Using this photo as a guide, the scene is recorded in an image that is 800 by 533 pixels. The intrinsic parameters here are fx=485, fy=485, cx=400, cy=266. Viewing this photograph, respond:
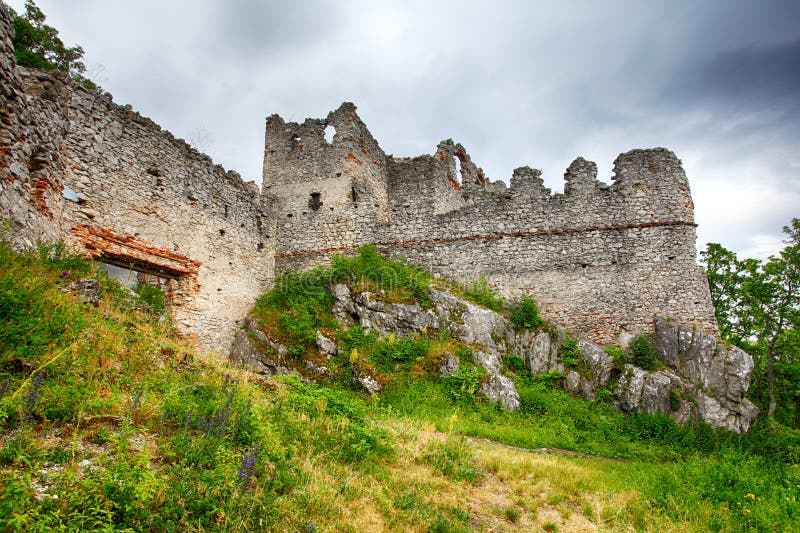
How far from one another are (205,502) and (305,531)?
34.6 inches

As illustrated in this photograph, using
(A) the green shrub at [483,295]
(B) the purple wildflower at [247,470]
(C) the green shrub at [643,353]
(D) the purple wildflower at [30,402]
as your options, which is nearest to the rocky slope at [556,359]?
(C) the green shrub at [643,353]

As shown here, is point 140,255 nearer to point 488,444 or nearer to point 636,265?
point 488,444

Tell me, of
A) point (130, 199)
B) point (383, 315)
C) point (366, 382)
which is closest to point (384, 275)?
point (383, 315)

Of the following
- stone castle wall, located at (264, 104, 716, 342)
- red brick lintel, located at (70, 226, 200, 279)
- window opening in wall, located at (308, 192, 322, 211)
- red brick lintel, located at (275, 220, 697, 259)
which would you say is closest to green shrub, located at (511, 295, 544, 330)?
stone castle wall, located at (264, 104, 716, 342)

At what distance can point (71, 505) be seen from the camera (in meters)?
3.27

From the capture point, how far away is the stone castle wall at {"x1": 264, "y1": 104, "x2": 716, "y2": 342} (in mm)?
14000

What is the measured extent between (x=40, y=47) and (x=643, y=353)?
73.6 ft

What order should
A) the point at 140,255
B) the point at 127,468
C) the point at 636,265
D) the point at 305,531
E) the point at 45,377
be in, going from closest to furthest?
the point at 127,468 → the point at 305,531 → the point at 45,377 → the point at 140,255 → the point at 636,265

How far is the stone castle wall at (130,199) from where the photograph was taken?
26.1 ft

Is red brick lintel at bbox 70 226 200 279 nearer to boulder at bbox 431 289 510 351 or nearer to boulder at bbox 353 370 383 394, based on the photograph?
boulder at bbox 353 370 383 394

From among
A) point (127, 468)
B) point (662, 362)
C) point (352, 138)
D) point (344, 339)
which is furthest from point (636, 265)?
point (127, 468)

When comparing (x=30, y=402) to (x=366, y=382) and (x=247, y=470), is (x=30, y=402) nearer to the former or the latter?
(x=247, y=470)

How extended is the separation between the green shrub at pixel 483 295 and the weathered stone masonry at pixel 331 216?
0.31 m

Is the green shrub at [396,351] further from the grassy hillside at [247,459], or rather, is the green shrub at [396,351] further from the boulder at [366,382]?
the grassy hillside at [247,459]
